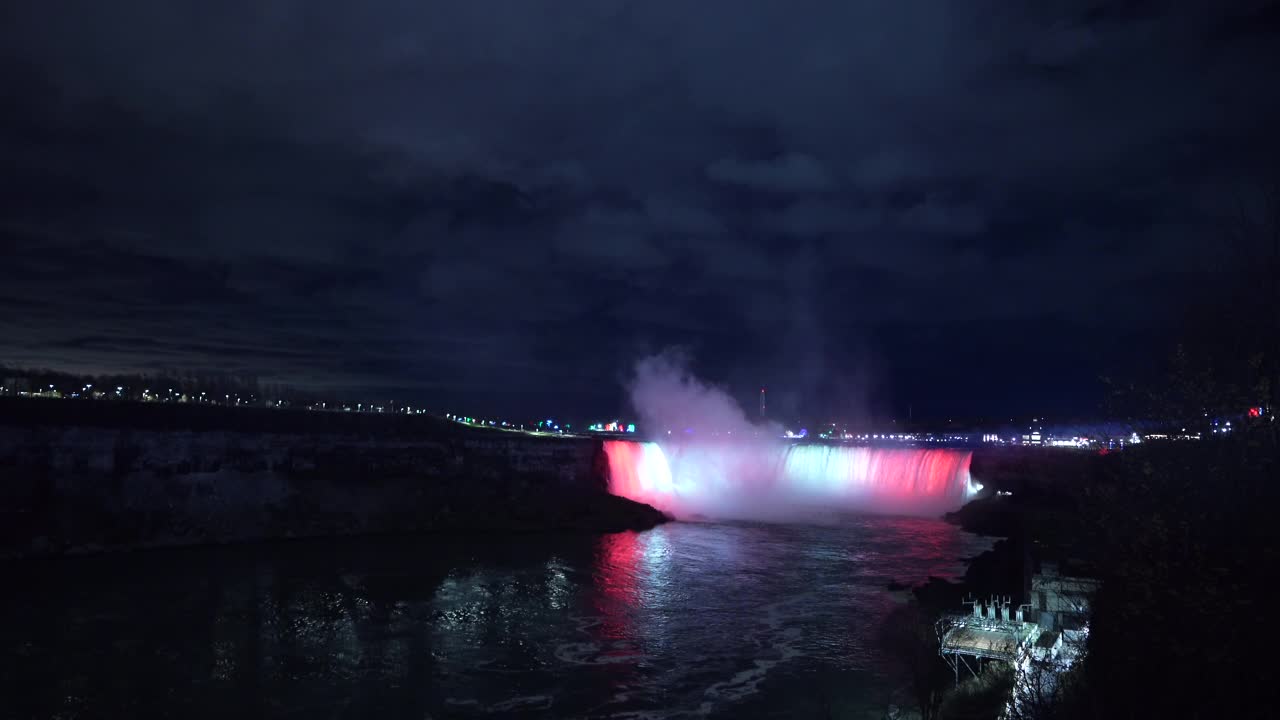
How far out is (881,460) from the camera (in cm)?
6700

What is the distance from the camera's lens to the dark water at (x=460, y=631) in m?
21.2

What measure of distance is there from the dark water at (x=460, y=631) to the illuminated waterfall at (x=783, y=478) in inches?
694

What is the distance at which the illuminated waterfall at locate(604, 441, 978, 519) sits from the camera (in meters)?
62.3

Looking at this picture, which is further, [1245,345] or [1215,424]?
[1245,345]

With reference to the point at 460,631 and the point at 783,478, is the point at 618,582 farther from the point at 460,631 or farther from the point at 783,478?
the point at 783,478

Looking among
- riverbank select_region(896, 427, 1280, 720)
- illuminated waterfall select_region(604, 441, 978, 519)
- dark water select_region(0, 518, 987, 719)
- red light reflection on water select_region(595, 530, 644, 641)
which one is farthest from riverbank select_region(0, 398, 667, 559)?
riverbank select_region(896, 427, 1280, 720)

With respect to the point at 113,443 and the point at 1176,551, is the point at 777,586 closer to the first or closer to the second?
the point at 1176,551

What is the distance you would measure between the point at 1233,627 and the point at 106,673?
27985 millimetres

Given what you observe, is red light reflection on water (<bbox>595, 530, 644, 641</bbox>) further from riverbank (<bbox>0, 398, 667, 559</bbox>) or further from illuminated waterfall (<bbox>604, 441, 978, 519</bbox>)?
illuminated waterfall (<bbox>604, 441, 978, 519</bbox>)

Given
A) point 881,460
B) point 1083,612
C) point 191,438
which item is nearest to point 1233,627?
point 1083,612

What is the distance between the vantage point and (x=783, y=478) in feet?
240

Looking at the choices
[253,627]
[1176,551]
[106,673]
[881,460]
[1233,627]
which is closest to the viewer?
[1233,627]

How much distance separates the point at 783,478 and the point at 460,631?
162ft

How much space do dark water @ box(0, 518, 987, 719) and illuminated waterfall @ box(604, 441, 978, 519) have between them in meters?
17.6
